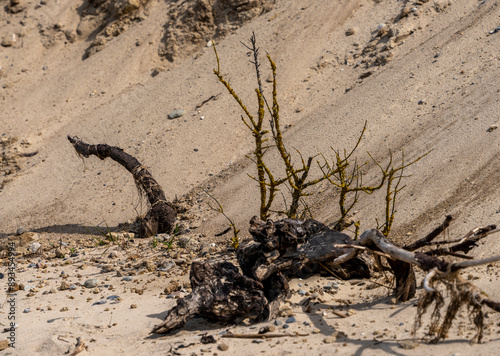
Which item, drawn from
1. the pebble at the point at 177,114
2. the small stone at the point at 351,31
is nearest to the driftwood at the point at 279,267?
the pebble at the point at 177,114

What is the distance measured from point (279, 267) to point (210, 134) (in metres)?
4.58

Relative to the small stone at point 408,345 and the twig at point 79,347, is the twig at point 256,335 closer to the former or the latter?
the small stone at point 408,345

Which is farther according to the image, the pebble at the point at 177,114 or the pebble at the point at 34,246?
the pebble at the point at 177,114

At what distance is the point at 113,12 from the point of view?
1149 centimetres

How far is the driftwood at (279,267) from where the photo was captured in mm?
3467

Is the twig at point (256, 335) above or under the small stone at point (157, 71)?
under

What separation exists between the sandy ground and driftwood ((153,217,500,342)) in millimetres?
140

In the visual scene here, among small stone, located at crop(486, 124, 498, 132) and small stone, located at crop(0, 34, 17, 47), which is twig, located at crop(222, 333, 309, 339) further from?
small stone, located at crop(0, 34, 17, 47)

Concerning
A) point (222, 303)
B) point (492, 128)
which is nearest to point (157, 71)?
point (492, 128)

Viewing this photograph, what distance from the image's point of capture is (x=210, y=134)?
8164mm

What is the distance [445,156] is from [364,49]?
11.0 ft

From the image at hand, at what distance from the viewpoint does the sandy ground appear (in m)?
3.72

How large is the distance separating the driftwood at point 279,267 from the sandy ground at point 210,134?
0.14 meters

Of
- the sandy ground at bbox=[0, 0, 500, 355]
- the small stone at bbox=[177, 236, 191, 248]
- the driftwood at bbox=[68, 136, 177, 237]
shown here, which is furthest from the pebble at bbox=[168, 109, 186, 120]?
the small stone at bbox=[177, 236, 191, 248]
